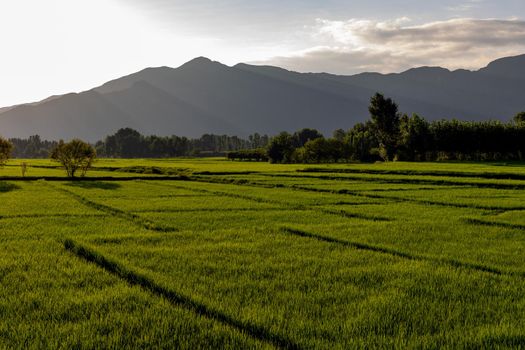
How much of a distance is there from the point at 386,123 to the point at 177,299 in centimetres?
10752

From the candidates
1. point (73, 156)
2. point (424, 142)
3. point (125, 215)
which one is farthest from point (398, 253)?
point (424, 142)

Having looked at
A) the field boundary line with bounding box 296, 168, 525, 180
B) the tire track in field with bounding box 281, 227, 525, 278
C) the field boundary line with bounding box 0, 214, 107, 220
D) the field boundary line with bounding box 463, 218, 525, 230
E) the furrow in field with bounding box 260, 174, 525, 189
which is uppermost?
the field boundary line with bounding box 296, 168, 525, 180

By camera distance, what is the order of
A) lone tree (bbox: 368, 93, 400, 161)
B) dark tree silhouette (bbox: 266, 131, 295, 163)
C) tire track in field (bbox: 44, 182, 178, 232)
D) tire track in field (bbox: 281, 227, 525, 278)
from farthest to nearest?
dark tree silhouette (bbox: 266, 131, 295, 163) < lone tree (bbox: 368, 93, 400, 161) < tire track in field (bbox: 44, 182, 178, 232) < tire track in field (bbox: 281, 227, 525, 278)

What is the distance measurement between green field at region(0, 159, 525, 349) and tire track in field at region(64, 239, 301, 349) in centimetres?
4

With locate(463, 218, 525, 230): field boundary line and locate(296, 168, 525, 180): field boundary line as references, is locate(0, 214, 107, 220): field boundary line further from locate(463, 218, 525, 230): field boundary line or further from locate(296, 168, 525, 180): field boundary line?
locate(296, 168, 525, 180): field boundary line

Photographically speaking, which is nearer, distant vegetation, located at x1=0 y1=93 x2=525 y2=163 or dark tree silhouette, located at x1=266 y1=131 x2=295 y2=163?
distant vegetation, located at x1=0 y1=93 x2=525 y2=163

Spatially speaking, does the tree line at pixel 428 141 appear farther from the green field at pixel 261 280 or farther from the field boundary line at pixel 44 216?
the field boundary line at pixel 44 216

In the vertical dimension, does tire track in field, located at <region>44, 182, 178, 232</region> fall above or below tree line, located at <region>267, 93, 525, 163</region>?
below

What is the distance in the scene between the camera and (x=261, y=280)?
38.5 feet

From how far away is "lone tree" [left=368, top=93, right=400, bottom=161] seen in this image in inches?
4400

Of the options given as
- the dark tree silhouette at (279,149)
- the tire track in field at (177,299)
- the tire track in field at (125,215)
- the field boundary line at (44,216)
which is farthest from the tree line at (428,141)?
the tire track in field at (177,299)

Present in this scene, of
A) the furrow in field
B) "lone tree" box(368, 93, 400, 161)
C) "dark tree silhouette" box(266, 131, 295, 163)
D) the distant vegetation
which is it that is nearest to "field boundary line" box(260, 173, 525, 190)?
the furrow in field

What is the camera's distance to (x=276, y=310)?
31.2 ft

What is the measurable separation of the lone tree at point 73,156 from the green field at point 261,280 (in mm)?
38209
